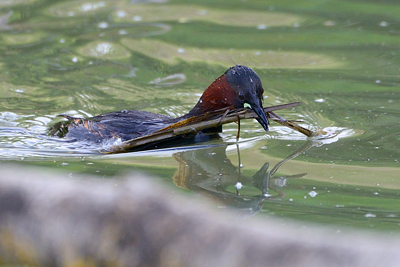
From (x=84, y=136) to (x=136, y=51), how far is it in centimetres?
335

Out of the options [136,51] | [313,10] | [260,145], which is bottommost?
[260,145]

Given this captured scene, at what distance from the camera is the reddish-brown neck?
4215 millimetres

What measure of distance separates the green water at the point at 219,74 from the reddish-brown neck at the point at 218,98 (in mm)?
315

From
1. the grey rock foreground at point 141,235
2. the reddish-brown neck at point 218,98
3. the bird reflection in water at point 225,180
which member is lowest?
the bird reflection in water at point 225,180

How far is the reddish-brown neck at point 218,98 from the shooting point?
13.8ft

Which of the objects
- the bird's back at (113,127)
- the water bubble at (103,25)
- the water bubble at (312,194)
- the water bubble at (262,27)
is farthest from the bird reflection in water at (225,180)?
the water bubble at (103,25)

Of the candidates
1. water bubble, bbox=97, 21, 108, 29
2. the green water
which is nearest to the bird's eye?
the green water

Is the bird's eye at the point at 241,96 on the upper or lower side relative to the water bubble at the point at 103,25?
lower

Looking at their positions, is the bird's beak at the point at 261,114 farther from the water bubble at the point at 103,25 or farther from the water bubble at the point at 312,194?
the water bubble at the point at 103,25

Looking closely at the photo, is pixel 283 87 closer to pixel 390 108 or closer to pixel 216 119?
pixel 390 108

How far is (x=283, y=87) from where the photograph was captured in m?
6.40

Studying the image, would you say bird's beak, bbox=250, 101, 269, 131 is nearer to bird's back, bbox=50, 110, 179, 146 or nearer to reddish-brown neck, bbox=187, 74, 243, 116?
reddish-brown neck, bbox=187, 74, 243, 116

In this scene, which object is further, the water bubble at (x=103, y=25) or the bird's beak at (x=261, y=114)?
the water bubble at (x=103, y=25)

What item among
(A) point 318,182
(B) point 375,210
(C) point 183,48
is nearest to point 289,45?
(C) point 183,48
